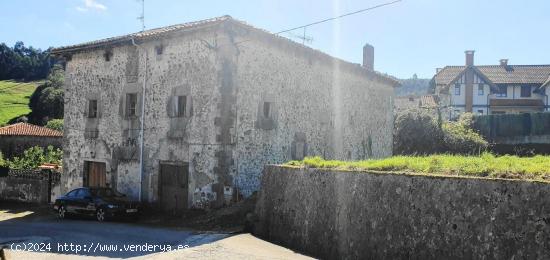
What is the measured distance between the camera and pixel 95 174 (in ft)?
68.7

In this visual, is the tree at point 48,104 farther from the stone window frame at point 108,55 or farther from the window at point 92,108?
the stone window frame at point 108,55

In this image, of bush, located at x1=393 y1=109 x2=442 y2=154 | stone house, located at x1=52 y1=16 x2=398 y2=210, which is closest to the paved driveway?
stone house, located at x1=52 y1=16 x2=398 y2=210

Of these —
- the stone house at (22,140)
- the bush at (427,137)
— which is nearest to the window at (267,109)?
the bush at (427,137)

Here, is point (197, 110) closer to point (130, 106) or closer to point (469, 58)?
point (130, 106)

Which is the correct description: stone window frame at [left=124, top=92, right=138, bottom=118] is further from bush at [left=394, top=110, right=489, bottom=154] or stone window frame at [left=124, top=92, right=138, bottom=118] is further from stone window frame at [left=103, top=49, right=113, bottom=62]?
bush at [left=394, top=110, right=489, bottom=154]

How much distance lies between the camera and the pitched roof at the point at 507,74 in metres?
49.1

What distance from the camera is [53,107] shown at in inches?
2287

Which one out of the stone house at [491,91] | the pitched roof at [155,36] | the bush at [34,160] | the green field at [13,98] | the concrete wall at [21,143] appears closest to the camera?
the pitched roof at [155,36]

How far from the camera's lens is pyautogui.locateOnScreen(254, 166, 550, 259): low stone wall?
270 inches

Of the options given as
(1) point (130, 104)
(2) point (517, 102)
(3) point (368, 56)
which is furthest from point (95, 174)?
(2) point (517, 102)

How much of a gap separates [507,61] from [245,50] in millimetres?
44915

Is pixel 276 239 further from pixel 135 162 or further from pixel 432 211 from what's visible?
pixel 135 162

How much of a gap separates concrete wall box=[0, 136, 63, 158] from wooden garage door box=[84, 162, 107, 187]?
22100mm

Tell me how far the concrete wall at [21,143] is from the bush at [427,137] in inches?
1098
